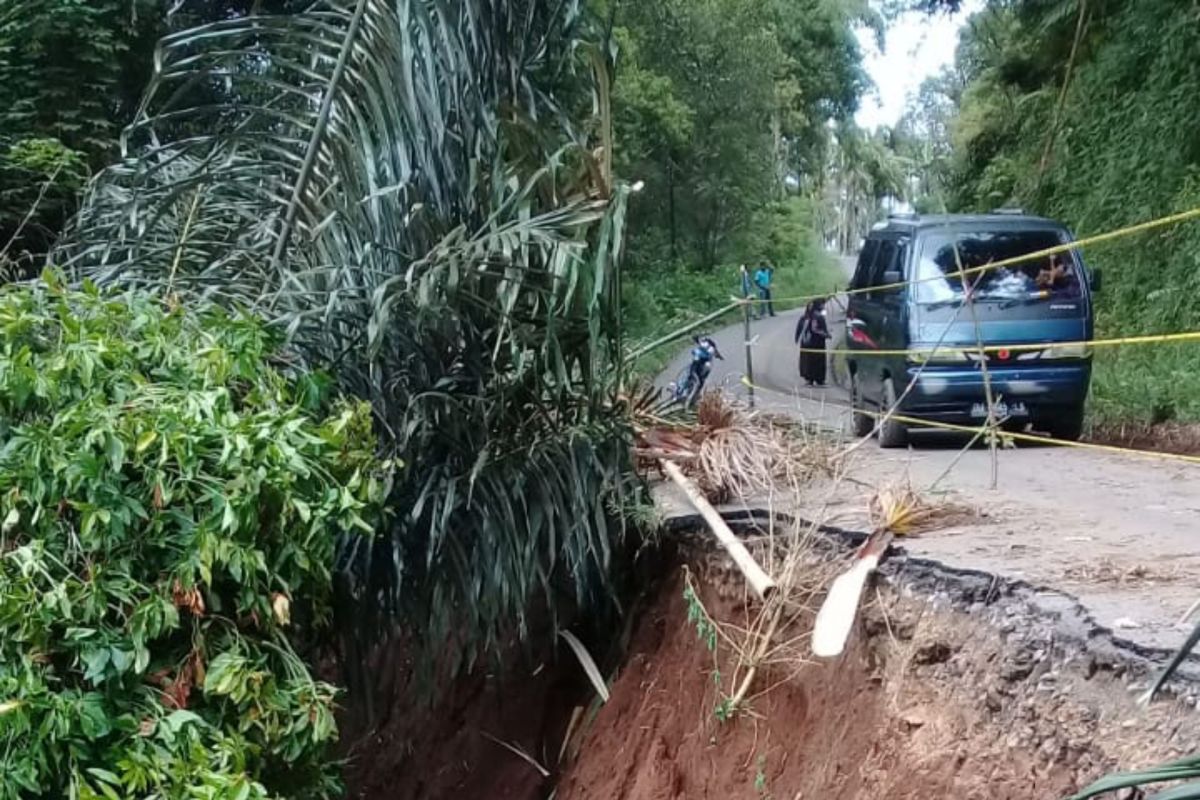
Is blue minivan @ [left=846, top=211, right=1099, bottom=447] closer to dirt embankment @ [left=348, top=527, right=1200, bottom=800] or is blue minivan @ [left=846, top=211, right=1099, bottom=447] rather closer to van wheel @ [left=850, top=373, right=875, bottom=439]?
van wheel @ [left=850, top=373, right=875, bottom=439]

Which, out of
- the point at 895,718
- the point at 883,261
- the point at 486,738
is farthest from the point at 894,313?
the point at 895,718

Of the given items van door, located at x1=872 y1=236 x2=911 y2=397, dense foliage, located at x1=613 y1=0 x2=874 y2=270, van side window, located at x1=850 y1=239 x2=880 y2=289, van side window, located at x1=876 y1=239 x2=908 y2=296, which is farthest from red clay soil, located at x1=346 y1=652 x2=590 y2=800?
dense foliage, located at x1=613 y1=0 x2=874 y2=270

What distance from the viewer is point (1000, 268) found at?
7887 millimetres

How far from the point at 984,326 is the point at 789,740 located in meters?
4.37

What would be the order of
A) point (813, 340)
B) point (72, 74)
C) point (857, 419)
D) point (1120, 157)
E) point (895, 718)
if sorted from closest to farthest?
point (895, 718)
point (857, 419)
point (72, 74)
point (1120, 157)
point (813, 340)

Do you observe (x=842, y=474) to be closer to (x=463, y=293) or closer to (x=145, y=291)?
(x=463, y=293)

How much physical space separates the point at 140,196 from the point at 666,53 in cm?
2044

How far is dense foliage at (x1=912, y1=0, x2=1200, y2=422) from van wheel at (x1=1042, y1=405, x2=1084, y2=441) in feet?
5.20

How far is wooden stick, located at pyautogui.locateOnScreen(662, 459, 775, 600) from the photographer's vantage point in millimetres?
4617

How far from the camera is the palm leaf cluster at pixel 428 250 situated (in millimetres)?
4535

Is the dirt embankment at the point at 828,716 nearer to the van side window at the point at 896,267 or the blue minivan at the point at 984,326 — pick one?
the blue minivan at the point at 984,326

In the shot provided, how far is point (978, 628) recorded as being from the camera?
371cm

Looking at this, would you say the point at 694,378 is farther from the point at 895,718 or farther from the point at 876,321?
the point at 895,718

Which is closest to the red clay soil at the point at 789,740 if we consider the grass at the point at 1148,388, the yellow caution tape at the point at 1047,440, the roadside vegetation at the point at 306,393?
the roadside vegetation at the point at 306,393
